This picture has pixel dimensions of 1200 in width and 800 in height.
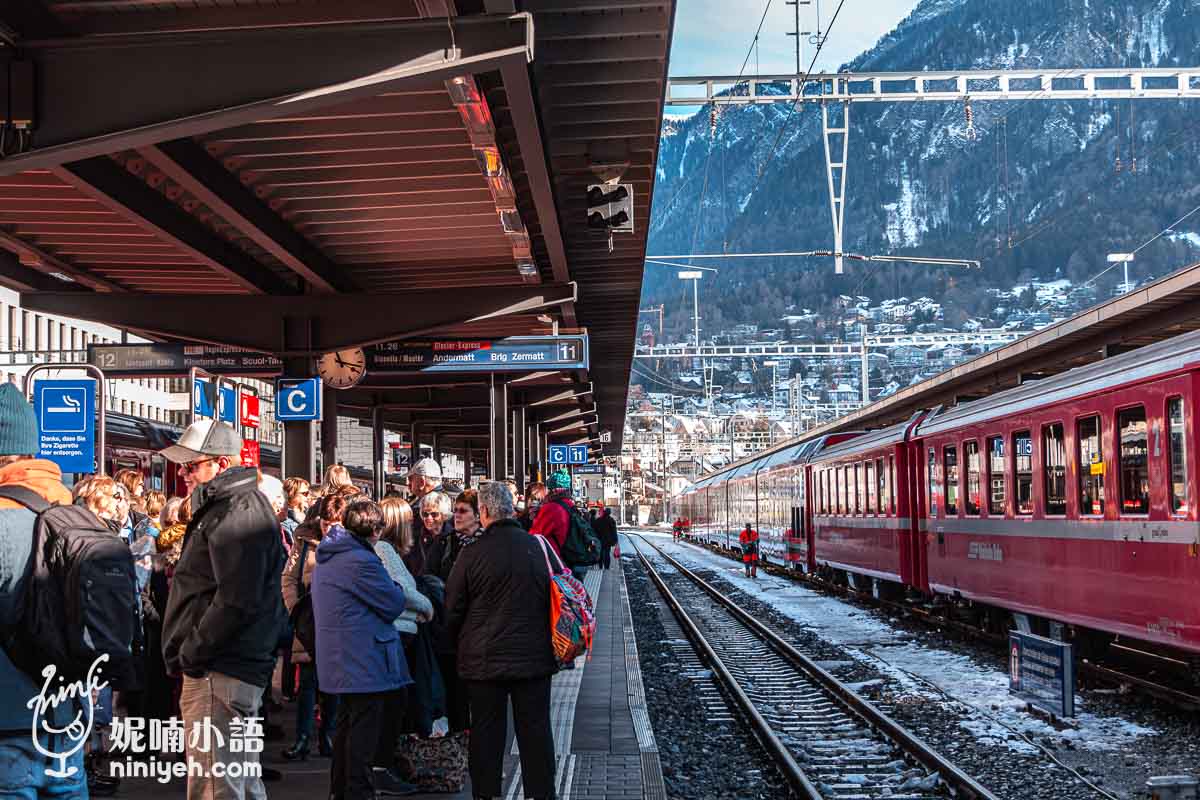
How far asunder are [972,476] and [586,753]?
865 centimetres

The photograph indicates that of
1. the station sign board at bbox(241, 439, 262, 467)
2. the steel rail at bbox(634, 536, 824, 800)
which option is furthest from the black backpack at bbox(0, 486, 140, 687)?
the station sign board at bbox(241, 439, 262, 467)

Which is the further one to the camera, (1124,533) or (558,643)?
(1124,533)

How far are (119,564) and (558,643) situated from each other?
2.89 metres

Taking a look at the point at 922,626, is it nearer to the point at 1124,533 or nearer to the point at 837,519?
the point at 837,519

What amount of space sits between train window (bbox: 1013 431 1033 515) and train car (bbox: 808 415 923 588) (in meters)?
5.38

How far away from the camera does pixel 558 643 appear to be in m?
6.91

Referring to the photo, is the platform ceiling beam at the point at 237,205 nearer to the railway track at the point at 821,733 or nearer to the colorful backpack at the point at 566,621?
the colorful backpack at the point at 566,621

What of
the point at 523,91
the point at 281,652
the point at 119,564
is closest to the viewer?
the point at 119,564

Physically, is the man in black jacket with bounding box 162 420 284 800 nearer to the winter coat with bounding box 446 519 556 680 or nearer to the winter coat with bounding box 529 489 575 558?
the winter coat with bounding box 446 519 556 680

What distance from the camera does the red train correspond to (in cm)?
1060

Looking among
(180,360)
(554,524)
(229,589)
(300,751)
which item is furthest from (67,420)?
(180,360)

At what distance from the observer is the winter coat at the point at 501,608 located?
22.3ft

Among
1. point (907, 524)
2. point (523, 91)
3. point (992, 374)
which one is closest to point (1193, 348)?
point (523, 91)

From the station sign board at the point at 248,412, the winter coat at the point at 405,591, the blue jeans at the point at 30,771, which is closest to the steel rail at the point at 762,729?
the winter coat at the point at 405,591
